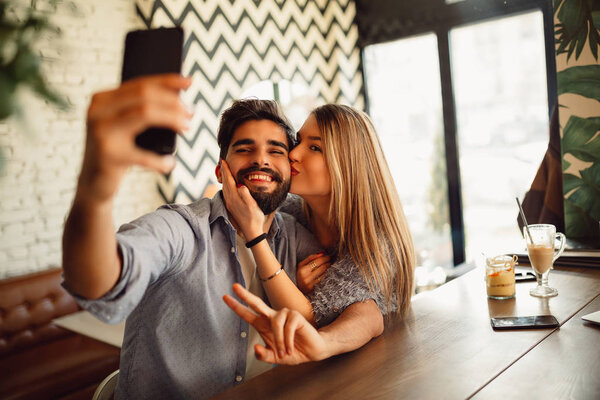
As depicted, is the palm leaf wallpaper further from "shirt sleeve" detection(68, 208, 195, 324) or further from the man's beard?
"shirt sleeve" detection(68, 208, 195, 324)

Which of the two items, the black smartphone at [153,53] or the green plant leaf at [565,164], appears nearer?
the black smartphone at [153,53]

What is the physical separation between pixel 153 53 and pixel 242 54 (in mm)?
3644

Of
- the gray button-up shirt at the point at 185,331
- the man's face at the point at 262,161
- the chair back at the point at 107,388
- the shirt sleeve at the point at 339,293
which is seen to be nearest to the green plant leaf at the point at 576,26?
the man's face at the point at 262,161

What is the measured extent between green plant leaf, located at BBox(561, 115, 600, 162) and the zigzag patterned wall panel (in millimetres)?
2626

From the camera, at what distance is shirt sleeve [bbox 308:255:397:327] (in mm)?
1396

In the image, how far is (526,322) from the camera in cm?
132

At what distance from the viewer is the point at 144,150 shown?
0.66m

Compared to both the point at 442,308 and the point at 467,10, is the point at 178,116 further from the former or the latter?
the point at 467,10

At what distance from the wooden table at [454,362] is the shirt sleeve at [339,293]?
4.6 inches

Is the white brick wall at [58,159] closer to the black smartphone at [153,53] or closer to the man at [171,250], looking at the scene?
the man at [171,250]

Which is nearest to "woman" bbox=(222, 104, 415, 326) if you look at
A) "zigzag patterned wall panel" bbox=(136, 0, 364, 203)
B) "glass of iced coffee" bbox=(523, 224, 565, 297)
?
"glass of iced coffee" bbox=(523, 224, 565, 297)

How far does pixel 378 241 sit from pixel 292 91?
2.83 meters

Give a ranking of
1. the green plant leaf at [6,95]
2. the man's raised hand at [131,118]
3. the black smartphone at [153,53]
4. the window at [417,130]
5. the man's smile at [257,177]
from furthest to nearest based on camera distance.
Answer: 1. the window at [417,130]
2. the man's smile at [257,177]
3. the black smartphone at [153,53]
4. the man's raised hand at [131,118]
5. the green plant leaf at [6,95]

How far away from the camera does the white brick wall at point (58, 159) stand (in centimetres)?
314
